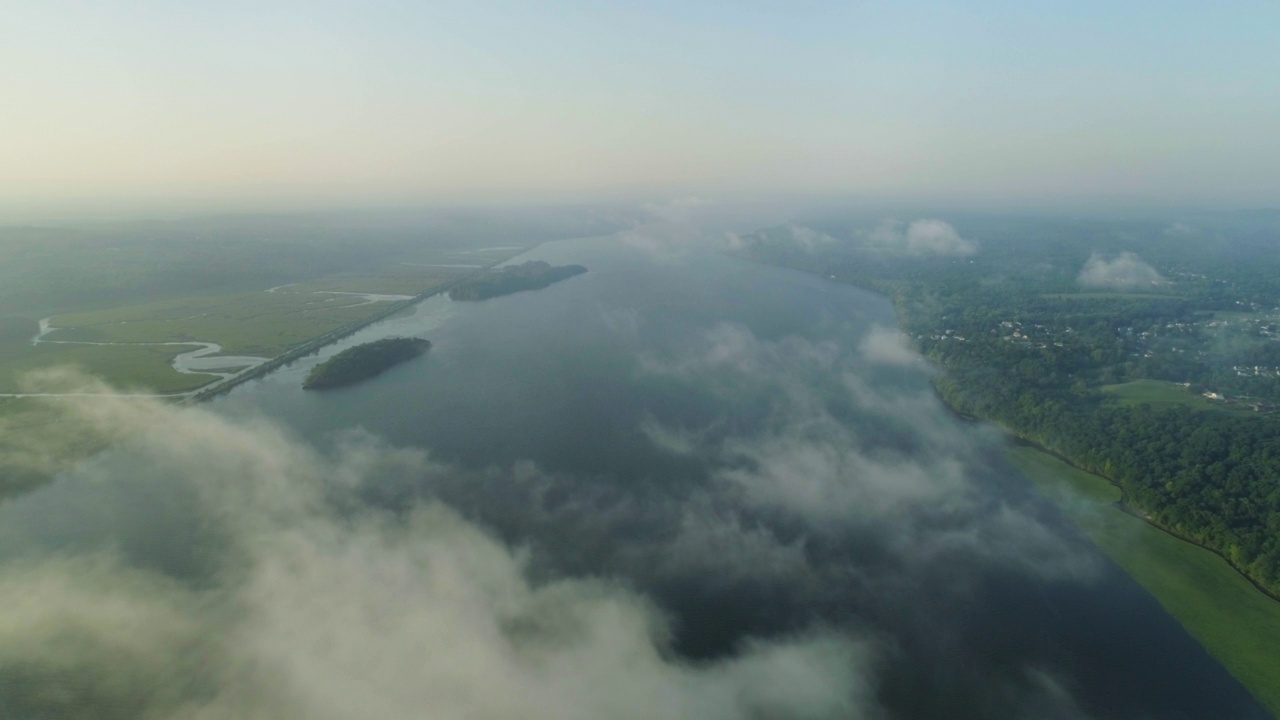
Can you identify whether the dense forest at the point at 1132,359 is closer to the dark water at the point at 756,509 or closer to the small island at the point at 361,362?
the dark water at the point at 756,509

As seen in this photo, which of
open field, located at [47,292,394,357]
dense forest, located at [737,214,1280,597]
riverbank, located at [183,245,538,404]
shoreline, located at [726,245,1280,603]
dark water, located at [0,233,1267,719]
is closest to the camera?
dark water, located at [0,233,1267,719]

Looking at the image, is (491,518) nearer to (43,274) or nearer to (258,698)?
(258,698)

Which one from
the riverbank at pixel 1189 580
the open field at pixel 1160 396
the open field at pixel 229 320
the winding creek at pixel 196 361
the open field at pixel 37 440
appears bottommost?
the riverbank at pixel 1189 580

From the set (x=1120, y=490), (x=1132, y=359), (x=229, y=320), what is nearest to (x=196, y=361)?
(x=229, y=320)

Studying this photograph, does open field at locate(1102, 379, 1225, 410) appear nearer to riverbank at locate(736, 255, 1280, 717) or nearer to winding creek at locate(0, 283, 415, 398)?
riverbank at locate(736, 255, 1280, 717)

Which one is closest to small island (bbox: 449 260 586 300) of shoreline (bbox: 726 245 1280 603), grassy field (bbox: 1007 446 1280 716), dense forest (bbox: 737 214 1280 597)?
dense forest (bbox: 737 214 1280 597)

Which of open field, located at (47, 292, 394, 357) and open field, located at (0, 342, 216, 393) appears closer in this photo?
open field, located at (0, 342, 216, 393)

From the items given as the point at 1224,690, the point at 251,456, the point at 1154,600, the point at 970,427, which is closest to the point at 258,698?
the point at 251,456

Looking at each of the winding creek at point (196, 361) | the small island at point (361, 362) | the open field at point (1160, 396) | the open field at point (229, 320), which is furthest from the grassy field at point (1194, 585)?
the open field at point (229, 320)
